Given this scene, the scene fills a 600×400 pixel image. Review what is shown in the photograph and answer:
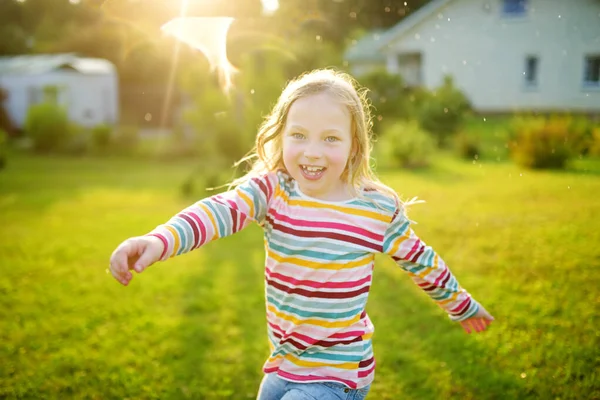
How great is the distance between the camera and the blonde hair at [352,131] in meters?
1.98

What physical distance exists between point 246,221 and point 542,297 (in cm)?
319

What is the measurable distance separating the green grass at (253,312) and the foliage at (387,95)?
3.79m

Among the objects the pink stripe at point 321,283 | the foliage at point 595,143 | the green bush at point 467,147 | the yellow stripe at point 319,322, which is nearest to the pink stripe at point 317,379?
the yellow stripe at point 319,322

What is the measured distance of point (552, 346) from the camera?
3.52 metres

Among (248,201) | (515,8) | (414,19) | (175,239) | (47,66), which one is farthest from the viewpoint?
(47,66)

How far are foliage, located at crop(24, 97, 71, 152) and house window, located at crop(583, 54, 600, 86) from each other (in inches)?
652

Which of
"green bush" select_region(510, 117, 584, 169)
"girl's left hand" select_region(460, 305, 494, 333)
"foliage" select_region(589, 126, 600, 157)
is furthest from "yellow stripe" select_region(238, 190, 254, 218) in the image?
"green bush" select_region(510, 117, 584, 169)

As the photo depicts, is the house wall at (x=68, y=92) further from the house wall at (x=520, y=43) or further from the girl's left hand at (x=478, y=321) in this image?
the girl's left hand at (x=478, y=321)

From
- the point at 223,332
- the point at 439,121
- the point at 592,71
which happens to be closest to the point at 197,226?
the point at 223,332

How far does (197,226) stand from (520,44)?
440 cm

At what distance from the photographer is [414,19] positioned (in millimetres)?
5414

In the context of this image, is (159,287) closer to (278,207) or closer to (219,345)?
(219,345)

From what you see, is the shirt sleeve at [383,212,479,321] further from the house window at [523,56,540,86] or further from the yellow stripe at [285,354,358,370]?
the house window at [523,56,540,86]

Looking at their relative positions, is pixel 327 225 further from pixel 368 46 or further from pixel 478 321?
pixel 368 46
